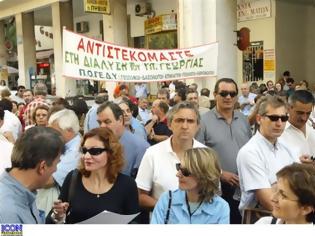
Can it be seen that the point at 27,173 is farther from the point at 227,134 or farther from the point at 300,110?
the point at 300,110

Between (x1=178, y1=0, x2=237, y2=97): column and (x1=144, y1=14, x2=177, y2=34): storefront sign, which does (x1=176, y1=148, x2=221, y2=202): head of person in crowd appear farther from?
(x1=144, y1=14, x2=177, y2=34): storefront sign

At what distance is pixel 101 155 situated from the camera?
3566 millimetres

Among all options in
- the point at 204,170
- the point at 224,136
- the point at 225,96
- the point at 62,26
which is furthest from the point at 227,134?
the point at 62,26

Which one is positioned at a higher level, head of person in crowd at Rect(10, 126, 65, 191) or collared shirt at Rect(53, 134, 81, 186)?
head of person in crowd at Rect(10, 126, 65, 191)

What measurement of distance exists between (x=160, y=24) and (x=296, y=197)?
70.4 ft

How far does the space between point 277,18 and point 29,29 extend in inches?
552

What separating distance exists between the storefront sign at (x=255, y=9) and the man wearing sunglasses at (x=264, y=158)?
626 inches

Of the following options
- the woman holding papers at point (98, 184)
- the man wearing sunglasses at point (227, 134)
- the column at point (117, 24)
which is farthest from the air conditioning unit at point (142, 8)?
the woman holding papers at point (98, 184)

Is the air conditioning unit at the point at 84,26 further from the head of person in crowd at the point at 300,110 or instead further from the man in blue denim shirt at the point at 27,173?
the man in blue denim shirt at the point at 27,173

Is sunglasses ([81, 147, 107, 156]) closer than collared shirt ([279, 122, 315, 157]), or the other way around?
sunglasses ([81, 147, 107, 156])

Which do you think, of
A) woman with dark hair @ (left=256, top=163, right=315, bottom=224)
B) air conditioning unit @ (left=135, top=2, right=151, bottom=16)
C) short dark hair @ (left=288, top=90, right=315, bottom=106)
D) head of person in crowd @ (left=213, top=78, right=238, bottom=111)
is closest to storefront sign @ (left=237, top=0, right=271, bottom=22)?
air conditioning unit @ (left=135, top=2, right=151, bottom=16)

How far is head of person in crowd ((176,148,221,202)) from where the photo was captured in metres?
3.14

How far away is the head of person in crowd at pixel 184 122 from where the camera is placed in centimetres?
413

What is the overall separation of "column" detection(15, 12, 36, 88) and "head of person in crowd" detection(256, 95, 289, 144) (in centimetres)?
2459
